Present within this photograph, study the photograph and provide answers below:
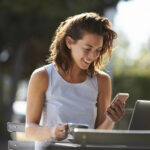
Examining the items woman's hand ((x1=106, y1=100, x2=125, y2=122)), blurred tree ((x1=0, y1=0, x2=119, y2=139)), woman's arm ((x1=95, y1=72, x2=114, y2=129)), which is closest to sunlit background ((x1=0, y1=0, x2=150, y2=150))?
blurred tree ((x1=0, y1=0, x2=119, y2=139))

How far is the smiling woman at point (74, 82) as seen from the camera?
2.87 metres

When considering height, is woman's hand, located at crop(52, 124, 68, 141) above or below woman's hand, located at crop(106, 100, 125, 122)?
below

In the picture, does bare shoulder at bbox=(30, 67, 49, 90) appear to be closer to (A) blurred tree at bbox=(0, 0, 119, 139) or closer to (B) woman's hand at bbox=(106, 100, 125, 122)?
(B) woman's hand at bbox=(106, 100, 125, 122)

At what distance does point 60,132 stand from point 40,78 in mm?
533

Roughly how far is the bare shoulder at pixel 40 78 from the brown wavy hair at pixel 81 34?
0.44ft

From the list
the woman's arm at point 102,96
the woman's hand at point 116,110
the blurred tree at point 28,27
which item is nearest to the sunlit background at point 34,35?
the blurred tree at point 28,27

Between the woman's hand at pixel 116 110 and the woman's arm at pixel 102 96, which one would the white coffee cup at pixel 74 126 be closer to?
the woman's hand at pixel 116 110

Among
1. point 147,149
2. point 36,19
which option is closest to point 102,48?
point 147,149

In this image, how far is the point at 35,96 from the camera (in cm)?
289

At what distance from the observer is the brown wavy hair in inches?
114

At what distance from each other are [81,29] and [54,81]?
34 centimetres

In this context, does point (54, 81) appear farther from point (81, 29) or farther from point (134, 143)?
point (134, 143)

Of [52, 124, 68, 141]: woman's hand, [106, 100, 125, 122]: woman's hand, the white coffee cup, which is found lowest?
[52, 124, 68, 141]: woman's hand

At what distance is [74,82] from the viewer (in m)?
3.04
